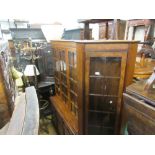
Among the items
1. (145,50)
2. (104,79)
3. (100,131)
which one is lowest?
(100,131)

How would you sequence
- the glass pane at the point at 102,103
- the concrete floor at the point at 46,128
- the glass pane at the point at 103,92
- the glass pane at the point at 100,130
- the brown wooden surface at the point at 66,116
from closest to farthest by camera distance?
the glass pane at the point at 103,92
the glass pane at the point at 102,103
the glass pane at the point at 100,130
the brown wooden surface at the point at 66,116
the concrete floor at the point at 46,128

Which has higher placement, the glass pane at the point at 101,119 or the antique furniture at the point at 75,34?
the antique furniture at the point at 75,34

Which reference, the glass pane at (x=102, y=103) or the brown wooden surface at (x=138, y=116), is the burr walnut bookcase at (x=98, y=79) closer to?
the glass pane at (x=102, y=103)

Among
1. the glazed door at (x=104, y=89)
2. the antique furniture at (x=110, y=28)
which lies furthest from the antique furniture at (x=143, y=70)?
the antique furniture at (x=110, y=28)

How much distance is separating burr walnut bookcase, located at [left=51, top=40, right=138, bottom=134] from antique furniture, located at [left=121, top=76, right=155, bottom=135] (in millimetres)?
494

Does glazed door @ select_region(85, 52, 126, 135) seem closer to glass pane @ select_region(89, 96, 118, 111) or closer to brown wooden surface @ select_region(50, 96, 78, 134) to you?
glass pane @ select_region(89, 96, 118, 111)

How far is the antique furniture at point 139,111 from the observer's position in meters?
0.76

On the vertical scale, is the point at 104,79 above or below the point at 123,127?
above

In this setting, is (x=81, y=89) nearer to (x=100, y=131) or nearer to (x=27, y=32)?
(x=100, y=131)

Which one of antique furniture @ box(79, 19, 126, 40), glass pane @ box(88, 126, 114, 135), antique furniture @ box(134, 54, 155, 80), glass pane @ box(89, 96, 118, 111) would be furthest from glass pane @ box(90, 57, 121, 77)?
glass pane @ box(88, 126, 114, 135)
